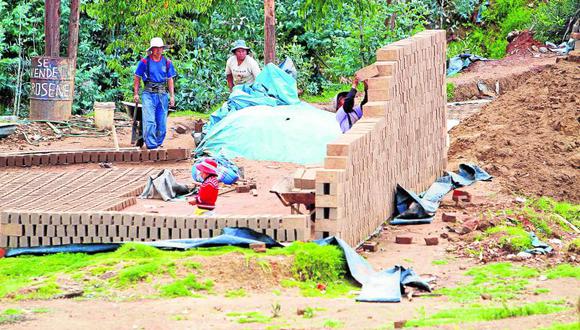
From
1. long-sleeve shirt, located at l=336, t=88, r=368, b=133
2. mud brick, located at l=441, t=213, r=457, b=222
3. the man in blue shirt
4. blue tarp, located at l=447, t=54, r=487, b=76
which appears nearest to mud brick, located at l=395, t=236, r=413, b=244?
mud brick, located at l=441, t=213, r=457, b=222

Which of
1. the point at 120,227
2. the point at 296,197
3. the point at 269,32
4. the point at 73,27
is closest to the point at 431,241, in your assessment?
the point at 296,197

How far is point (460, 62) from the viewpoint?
87.0ft

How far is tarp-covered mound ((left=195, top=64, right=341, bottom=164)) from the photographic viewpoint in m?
17.6

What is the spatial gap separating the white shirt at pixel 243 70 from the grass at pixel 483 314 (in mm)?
10700

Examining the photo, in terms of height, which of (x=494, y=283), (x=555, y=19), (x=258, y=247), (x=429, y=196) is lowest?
(x=494, y=283)

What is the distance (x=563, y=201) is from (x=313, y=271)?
20.9ft

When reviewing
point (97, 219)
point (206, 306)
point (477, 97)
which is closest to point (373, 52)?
point (477, 97)

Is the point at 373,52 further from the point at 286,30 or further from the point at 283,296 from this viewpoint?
the point at 283,296

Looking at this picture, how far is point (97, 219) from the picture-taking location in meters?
12.1

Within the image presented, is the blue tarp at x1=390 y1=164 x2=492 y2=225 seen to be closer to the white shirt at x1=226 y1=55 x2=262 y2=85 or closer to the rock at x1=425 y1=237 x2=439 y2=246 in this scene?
the rock at x1=425 y1=237 x2=439 y2=246

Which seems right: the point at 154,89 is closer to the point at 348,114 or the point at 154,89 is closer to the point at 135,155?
the point at 135,155

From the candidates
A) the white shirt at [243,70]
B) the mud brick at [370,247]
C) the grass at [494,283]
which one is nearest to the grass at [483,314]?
the grass at [494,283]

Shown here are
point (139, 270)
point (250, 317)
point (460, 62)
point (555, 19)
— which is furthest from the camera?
point (555, 19)

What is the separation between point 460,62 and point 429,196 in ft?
36.6
